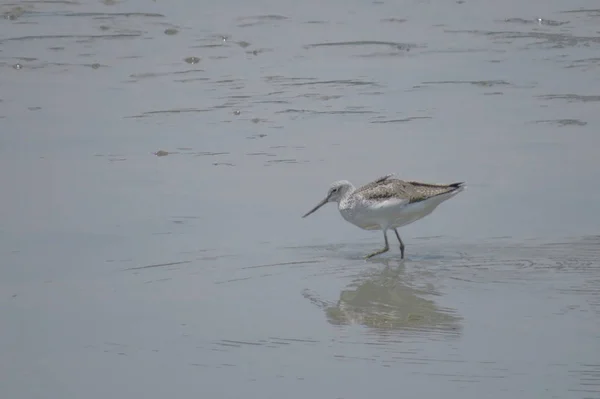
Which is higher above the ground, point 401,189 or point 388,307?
point 401,189

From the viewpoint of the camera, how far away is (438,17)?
17.4 meters

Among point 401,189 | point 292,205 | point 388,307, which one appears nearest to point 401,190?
point 401,189

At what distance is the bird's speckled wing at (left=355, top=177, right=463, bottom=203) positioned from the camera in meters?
9.35

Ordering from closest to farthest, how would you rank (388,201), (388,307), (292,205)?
(388,307)
(388,201)
(292,205)

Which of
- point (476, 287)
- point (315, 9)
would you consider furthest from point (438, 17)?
point (476, 287)

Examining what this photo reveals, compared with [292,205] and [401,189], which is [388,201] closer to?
[401,189]

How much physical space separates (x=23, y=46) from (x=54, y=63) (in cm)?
98

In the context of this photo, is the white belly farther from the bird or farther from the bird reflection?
the bird reflection

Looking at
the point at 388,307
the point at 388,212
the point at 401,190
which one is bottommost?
the point at 388,307

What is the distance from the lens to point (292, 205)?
400 inches

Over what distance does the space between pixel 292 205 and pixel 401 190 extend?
1.07m

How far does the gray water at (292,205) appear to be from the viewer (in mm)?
6973

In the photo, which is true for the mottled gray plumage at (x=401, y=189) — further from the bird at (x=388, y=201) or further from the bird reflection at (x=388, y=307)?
the bird reflection at (x=388, y=307)

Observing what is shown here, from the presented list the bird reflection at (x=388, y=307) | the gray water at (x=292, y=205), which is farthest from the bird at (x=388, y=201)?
the bird reflection at (x=388, y=307)
